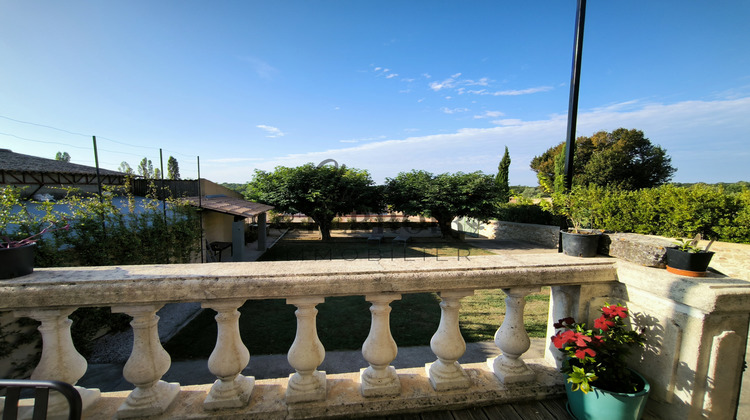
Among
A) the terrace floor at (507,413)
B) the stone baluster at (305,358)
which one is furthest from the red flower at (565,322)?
the stone baluster at (305,358)

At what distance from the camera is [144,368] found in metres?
1.46

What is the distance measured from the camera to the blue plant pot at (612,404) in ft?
4.83

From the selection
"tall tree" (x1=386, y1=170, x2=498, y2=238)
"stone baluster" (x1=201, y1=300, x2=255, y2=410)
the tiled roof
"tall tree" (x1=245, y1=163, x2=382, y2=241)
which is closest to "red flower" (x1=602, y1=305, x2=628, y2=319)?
"stone baluster" (x1=201, y1=300, x2=255, y2=410)

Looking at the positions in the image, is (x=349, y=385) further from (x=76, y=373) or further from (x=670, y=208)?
(x=670, y=208)

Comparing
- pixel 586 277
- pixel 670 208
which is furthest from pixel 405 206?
pixel 586 277

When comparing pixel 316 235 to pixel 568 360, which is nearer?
pixel 568 360

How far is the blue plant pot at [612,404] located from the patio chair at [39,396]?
6.90ft

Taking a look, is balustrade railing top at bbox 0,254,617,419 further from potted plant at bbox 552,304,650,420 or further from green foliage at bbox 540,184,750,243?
green foliage at bbox 540,184,750,243

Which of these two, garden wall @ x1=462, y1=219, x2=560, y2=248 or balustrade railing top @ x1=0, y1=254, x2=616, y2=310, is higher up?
balustrade railing top @ x1=0, y1=254, x2=616, y2=310

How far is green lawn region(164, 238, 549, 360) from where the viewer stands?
5.82 meters

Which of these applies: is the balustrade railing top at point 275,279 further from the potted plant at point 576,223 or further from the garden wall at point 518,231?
the garden wall at point 518,231

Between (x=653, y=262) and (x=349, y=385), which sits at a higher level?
(x=653, y=262)

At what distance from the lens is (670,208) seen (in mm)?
7109

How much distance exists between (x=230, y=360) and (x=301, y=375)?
1.23 feet
